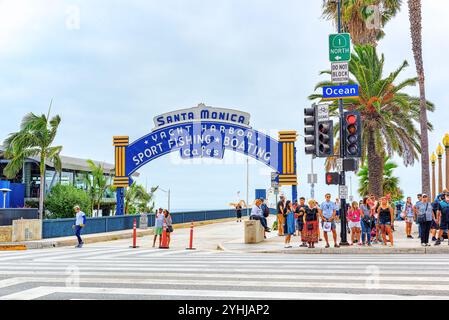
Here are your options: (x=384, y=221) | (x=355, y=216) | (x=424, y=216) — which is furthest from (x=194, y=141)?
(x=424, y=216)

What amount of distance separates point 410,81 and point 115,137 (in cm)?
2012

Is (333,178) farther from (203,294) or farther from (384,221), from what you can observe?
(203,294)

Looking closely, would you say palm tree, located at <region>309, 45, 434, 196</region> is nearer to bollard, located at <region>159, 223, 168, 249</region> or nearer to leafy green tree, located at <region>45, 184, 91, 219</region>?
bollard, located at <region>159, 223, 168, 249</region>

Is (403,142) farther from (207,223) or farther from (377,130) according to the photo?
(207,223)

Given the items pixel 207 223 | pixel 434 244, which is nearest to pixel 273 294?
pixel 434 244

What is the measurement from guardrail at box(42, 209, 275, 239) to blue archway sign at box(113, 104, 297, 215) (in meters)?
3.80

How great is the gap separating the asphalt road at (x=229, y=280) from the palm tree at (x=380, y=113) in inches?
736

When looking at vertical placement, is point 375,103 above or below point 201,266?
above

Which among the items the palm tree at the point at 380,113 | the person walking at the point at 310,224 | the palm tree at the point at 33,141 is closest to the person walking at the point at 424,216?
the person walking at the point at 310,224

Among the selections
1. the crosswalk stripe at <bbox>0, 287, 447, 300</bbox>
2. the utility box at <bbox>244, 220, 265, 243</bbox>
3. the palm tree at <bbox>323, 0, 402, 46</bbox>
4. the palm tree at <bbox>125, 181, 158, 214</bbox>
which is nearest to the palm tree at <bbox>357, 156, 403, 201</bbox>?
the palm tree at <bbox>323, 0, 402, 46</bbox>

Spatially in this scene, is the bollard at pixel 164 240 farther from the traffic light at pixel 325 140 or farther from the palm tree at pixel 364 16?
the palm tree at pixel 364 16

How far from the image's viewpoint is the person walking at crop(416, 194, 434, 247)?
17.0 m

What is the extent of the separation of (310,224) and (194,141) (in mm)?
20150

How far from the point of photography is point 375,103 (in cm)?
2936
